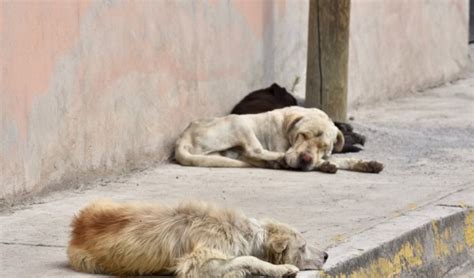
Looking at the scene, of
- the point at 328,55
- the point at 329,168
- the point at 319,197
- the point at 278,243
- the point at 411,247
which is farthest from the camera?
the point at 328,55

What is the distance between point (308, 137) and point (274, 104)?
102 cm

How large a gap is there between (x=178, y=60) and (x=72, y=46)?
147 cm

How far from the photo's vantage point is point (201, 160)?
28.6ft

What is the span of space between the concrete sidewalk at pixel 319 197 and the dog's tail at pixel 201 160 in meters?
0.10

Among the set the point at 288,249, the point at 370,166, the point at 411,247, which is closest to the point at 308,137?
the point at 370,166

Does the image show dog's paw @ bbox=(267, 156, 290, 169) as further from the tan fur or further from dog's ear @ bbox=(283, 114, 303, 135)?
dog's ear @ bbox=(283, 114, 303, 135)

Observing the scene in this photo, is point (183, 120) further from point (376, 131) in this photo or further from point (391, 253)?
point (391, 253)

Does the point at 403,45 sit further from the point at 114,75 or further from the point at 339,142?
the point at 114,75

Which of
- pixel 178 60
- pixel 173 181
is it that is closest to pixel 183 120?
pixel 178 60

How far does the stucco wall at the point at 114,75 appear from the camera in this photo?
7215 mm

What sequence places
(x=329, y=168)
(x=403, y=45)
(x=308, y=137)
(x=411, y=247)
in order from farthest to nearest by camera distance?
(x=403, y=45) < (x=308, y=137) < (x=329, y=168) < (x=411, y=247)

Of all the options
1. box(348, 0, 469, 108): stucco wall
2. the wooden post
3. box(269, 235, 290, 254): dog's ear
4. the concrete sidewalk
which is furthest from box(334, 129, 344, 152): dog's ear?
box(269, 235, 290, 254): dog's ear

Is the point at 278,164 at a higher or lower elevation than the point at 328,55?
lower

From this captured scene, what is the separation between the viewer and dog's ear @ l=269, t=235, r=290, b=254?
17.5 feet
